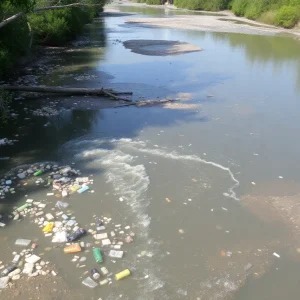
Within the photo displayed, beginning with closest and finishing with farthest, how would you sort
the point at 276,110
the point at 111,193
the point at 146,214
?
the point at 146,214 → the point at 111,193 → the point at 276,110

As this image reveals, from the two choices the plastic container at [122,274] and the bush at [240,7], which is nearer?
the plastic container at [122,274]

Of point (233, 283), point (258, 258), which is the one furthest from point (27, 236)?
point (258, 258)

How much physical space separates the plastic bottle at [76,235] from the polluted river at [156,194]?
0.04m

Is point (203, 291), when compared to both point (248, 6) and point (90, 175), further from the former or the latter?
point (248, 6)

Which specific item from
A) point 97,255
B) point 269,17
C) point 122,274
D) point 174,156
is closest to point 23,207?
point 97,255

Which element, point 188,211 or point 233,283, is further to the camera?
point 188,211

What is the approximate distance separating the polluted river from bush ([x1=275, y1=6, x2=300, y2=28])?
3555 cm

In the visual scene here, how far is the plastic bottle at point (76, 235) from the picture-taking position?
6766mm

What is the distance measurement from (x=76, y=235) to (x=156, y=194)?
2.30m

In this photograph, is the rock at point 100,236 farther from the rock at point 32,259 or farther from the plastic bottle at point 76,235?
the rock at point 32,259

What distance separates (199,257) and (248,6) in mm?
65259

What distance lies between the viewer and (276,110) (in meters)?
14.5

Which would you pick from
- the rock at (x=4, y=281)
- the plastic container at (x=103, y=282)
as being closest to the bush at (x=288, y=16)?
the plastic container at (x=103, y=282)

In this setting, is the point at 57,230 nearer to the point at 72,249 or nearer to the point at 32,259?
the point at 72,249
